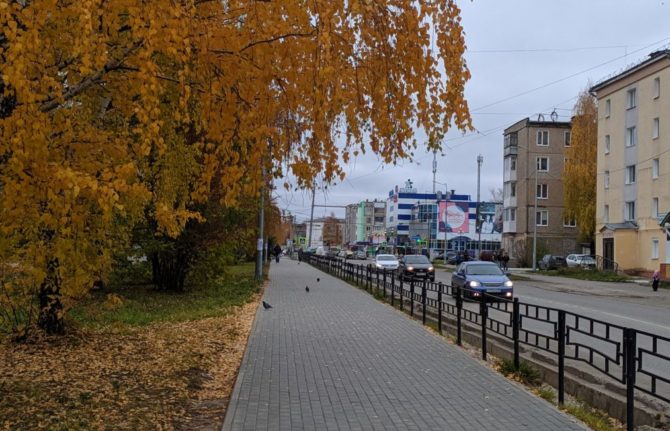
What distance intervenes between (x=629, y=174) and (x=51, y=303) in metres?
42.5

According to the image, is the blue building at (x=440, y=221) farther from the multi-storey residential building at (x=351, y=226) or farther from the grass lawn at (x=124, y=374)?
the grass lawn at (x=124, y=374)

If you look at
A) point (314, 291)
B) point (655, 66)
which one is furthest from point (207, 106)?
point (655, 66)

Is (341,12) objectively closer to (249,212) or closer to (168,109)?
(168,109)

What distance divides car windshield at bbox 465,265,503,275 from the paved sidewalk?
10479mm

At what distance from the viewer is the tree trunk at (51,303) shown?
27.9 feet

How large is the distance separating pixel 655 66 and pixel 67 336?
1570 inches

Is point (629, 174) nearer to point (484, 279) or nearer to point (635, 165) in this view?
point (635, 165)

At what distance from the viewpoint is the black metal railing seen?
18.7ft

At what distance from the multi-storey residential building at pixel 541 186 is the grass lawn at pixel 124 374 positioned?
57410 mm

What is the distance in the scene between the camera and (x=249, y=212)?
2097cm

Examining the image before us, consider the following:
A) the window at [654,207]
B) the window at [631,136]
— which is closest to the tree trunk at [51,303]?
the window at [654,207]

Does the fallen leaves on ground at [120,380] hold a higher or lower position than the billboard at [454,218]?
lower

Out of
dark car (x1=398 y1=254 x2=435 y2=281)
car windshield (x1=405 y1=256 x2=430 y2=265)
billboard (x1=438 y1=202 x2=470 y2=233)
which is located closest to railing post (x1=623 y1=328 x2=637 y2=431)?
dark car (x1=398 y1=254 x2=435 y2=281)

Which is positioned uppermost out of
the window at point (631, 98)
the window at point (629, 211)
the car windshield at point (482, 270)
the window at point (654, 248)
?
the window at point (631, 98)
